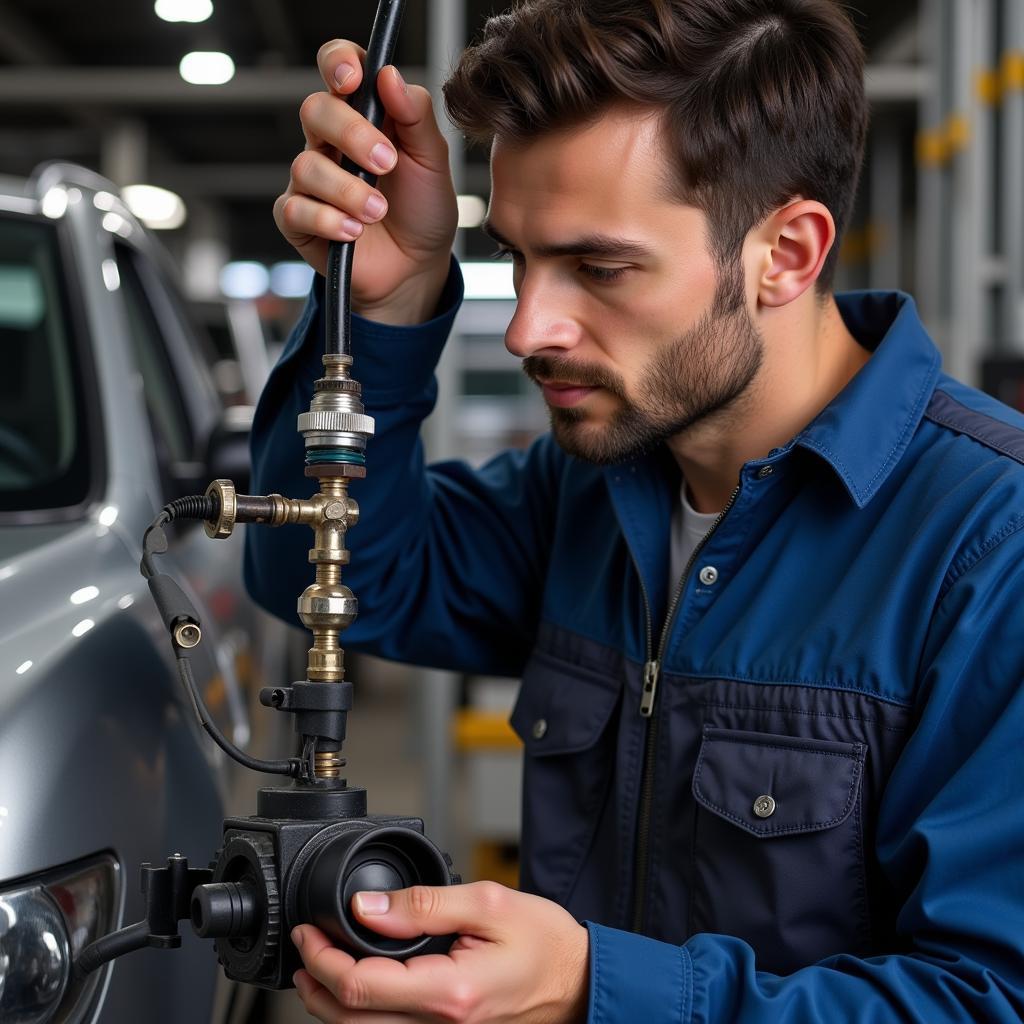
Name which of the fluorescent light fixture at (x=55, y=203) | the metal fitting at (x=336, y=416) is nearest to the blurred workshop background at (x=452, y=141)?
the fluorescent light fixture at (x=55, y=203)

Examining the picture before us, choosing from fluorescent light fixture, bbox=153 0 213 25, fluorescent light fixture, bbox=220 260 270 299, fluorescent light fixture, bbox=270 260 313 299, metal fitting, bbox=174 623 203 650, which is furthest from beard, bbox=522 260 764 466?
fluorescent light fixture, bbox=220 260 270 299

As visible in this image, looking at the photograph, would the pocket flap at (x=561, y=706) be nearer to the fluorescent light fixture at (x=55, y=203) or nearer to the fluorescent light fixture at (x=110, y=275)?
the fluorescent light fixture at (x=110, y=275)

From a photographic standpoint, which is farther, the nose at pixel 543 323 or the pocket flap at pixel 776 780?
the nose at pixel 543 323

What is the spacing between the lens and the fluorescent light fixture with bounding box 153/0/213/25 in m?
5.12

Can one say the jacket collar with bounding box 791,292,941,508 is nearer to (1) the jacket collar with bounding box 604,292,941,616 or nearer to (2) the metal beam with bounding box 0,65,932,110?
(1) the jacket collar with bounding box 604,292,941,616

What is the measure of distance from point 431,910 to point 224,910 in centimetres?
15

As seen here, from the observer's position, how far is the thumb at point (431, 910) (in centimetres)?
97

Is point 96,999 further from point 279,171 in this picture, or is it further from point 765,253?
point 279,171

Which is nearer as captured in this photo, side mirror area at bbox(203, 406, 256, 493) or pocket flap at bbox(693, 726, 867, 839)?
pocket flap at bbox(693, 726, 867, 839)

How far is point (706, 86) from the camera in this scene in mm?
1495

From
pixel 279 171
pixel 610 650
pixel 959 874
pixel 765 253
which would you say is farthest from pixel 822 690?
pixel 279 171

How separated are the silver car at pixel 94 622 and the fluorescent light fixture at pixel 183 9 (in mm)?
2935

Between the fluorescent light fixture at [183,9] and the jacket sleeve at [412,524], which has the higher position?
the fluorescent light fixture at [183,9]

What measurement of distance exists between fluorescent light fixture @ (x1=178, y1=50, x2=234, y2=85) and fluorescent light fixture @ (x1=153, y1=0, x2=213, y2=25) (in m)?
0.55
